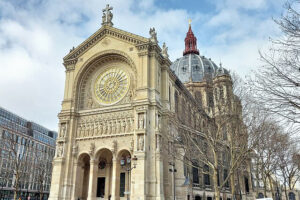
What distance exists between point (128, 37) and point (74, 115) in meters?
12.6

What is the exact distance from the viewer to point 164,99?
34.8m

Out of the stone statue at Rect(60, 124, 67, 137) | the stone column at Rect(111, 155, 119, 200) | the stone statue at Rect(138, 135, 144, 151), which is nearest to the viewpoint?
the stone statue at Rect(138, 135, 144, 151)

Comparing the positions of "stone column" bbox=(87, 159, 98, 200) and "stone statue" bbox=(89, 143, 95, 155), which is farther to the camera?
"stone statue" bbox=(89, 143, 95, 155)

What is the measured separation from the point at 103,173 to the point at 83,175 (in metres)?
2.73

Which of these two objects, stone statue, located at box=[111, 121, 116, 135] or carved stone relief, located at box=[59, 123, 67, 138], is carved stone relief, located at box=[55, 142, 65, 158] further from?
stone statue, located at box=[111, 121, 116, 135]

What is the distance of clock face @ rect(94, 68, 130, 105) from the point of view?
1389 inches

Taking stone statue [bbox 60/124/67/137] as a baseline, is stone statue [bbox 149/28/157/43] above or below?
above

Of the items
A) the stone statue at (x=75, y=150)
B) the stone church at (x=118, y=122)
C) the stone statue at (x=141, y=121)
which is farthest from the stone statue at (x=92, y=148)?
the stone statue at (x=141, y=121)

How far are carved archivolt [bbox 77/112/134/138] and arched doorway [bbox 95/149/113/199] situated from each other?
8.65 feet

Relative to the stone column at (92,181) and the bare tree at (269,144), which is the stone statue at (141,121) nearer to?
the stone column at (92,181)

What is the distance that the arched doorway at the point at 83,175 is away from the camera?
3388cm

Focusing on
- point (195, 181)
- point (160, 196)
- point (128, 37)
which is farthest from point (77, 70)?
point (195, 181)

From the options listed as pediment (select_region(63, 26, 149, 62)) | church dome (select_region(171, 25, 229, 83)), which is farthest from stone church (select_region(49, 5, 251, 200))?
church dome (select_region(171, 25, 229, 83))

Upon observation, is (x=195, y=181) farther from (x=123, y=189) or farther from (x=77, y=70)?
(x=77, y=70)
